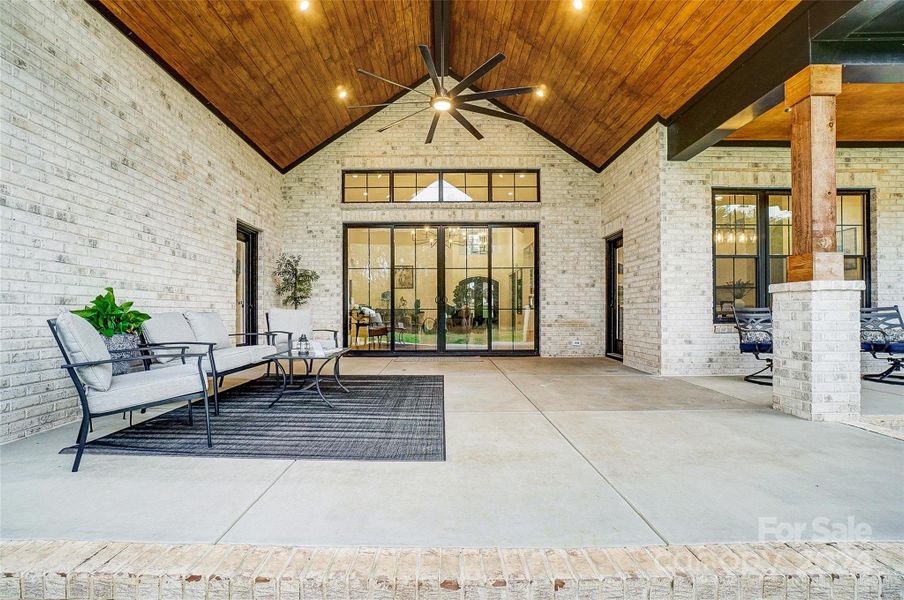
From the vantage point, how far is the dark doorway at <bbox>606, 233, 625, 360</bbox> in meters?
7.22

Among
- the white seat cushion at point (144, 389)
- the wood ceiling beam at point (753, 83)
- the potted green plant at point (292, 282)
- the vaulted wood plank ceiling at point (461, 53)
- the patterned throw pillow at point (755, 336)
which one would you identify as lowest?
the white seat cushion at point (144, 389)

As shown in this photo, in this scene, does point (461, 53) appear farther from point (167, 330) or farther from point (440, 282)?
point (167, 330)

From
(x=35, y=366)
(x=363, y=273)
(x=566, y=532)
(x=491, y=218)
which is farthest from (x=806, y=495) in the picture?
(x=363, y=273)

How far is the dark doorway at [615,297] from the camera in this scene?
722 centimetres

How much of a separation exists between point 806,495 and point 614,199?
581 cm

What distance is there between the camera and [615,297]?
7.43 m

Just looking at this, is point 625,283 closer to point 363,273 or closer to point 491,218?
point 491,218

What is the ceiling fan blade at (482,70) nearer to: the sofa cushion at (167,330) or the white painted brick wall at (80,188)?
the white painted brick wall at (80,188)

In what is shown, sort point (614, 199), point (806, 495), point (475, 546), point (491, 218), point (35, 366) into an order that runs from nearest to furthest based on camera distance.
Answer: point (475, 546) < point (806, 495) < point (35, 366) < point (614, 199) < point (491, 218)

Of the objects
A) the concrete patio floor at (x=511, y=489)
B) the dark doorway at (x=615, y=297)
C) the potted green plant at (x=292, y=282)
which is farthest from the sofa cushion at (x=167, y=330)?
the dark doorway at (x=615, y=297)

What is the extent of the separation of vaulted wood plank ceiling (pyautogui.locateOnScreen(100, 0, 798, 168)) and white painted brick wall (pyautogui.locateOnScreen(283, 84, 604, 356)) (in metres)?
0.43

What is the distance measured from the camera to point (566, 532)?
1637mm

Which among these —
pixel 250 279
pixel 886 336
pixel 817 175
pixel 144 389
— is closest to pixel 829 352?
pixel 817 175

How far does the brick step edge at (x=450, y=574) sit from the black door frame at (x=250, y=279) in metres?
5.49
